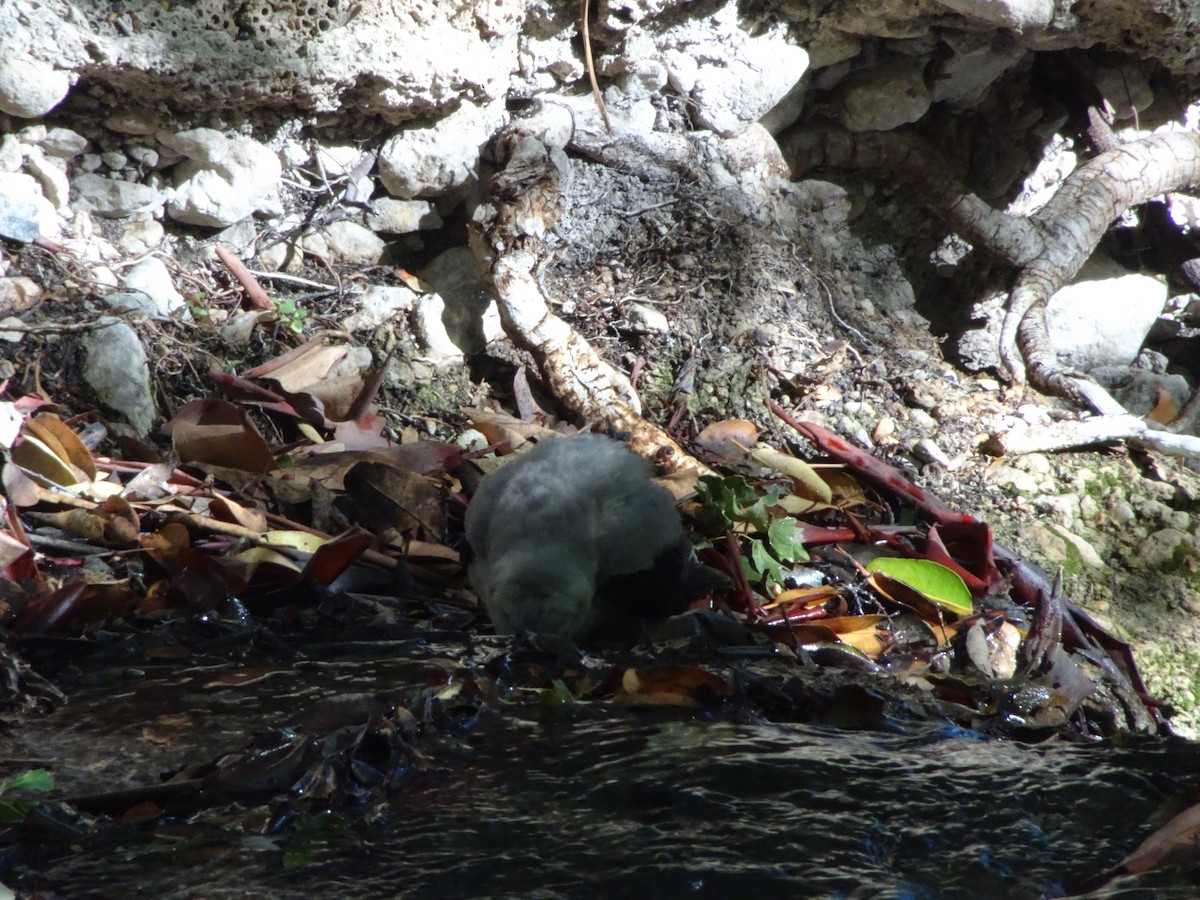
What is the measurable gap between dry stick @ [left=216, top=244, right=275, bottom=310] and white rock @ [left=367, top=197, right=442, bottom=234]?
47cm

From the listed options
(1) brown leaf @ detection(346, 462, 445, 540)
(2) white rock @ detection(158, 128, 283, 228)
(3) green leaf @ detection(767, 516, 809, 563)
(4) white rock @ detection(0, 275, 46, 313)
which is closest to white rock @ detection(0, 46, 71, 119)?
(2) white rock @ detection(158, 128, 283, 228)

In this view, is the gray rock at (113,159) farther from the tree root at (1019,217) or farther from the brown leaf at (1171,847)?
the brown leaf at (1171,847)

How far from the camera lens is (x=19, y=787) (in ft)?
4.41

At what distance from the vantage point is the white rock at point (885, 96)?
13.7 feet

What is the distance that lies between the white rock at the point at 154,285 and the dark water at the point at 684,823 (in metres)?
1.83

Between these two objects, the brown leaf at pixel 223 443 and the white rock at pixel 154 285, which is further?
the white rock at pixel 154 285

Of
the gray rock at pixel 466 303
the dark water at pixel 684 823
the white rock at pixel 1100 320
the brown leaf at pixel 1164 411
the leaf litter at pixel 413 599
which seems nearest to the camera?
the dark water at pixel 684 823

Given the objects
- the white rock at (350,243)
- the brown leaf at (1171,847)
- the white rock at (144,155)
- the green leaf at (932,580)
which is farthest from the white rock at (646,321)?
the brown leaf at (1171,847)

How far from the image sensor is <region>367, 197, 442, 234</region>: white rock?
12.2ft

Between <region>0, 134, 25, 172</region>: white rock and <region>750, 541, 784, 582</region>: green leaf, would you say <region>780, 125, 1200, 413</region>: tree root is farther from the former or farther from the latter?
<region>0, 134, 25, 172</region>: white rock

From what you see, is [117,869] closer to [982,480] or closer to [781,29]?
[982,480]

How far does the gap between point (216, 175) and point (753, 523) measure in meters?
2.12

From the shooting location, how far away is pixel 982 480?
3375 millimetres

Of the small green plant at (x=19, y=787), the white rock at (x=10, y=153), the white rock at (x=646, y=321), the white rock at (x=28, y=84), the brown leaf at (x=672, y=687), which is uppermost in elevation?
the white rock at (x=28, y=84)
